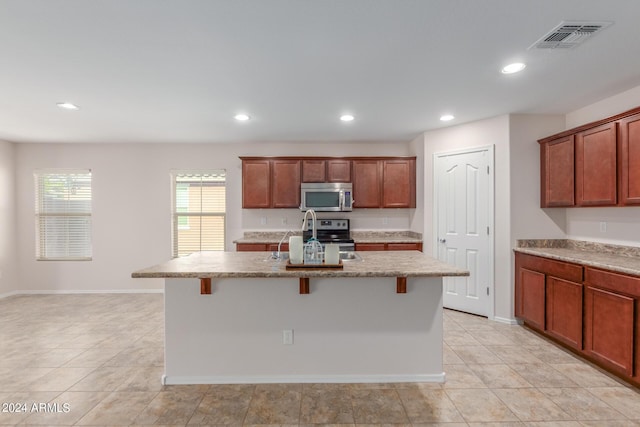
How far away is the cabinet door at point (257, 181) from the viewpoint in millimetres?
4969

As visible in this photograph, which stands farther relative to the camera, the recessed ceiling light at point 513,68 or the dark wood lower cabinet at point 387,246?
the dark wood lower cabinet at point 387,246

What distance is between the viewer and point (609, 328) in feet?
8.34

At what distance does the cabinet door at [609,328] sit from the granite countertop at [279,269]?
4.54 ft

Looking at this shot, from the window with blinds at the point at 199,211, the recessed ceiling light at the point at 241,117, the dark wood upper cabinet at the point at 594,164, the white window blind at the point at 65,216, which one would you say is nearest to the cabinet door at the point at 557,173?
the dark wood upper cabinet at the point at 594,164

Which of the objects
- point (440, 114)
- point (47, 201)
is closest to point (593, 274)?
point (440, 114)

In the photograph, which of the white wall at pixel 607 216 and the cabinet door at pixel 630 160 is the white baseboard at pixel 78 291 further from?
the cabinet door at pixel 630 160

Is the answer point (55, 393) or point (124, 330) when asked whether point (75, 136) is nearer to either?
point (124, 330)

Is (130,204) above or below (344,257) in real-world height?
above

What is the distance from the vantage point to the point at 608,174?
2893 millimetres

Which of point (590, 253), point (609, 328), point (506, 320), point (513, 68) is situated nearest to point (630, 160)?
point (590, 253)

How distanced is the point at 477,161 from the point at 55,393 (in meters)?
→ 4.73

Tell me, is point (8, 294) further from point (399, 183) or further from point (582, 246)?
point (582, 246)

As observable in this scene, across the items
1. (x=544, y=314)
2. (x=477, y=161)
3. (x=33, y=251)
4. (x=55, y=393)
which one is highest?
(x=477, y=161)

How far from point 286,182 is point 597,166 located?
3.72m
